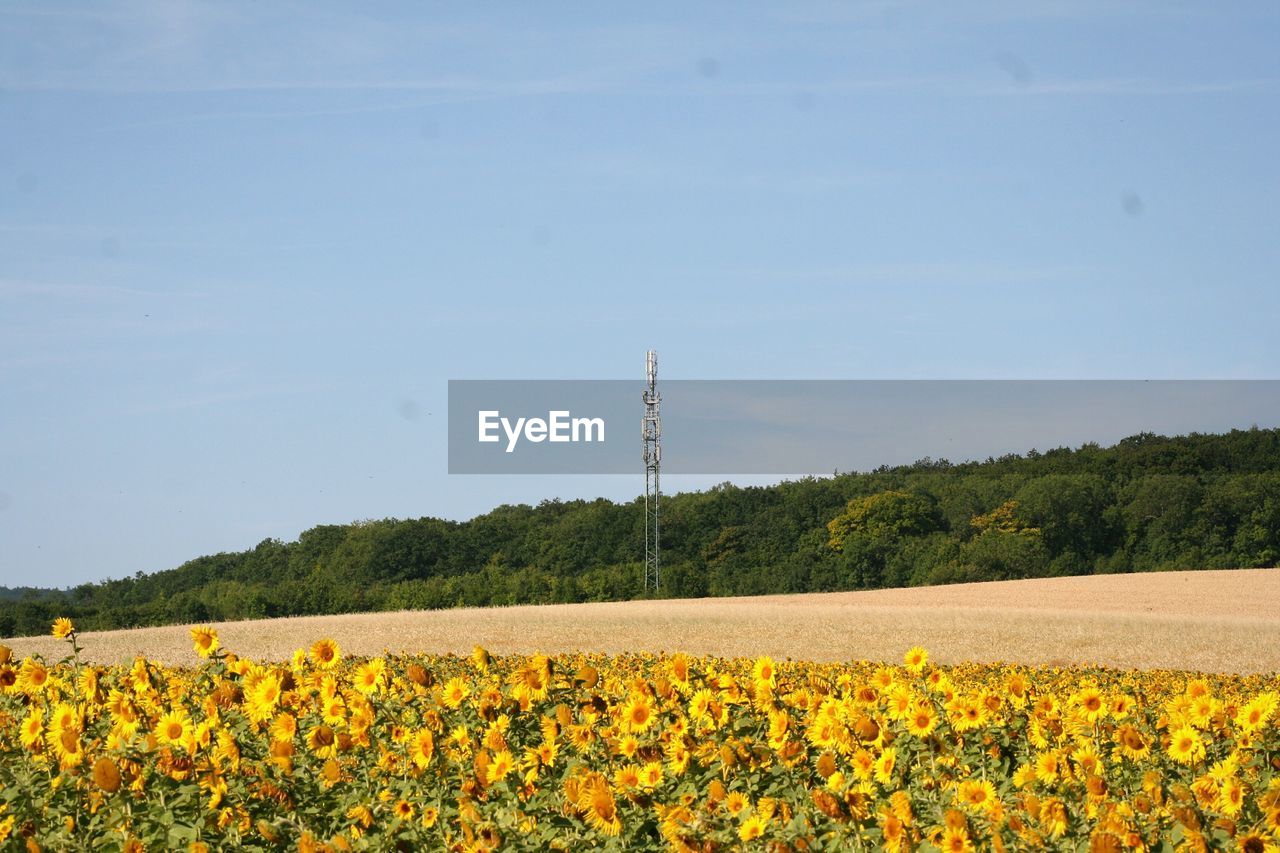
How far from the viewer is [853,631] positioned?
2744 centimetres

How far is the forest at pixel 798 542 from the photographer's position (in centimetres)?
5116

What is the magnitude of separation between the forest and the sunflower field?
43183 millimetres

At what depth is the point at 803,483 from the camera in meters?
66.6

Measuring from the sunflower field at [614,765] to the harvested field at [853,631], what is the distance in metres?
13.7

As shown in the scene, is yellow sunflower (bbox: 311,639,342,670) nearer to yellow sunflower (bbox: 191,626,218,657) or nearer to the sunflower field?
the sunflower field

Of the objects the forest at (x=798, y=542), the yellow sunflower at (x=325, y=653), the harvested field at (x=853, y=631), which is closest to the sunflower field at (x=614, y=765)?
the yellow sunflower at (x=325, y=653)

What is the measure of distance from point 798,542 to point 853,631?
33451 mm

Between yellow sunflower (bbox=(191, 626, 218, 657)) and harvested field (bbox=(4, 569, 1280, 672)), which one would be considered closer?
yellow sunflower (bbox=(191, 626, 218, 657))

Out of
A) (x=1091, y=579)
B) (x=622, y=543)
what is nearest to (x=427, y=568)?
(x=622, y=543)

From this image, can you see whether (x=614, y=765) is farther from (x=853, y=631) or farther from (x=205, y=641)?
(x=853, y=631)

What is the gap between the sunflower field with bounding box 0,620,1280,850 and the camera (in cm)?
394

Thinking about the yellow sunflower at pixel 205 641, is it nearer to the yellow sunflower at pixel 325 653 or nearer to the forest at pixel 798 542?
the yellow sunflower at pixel 325 653

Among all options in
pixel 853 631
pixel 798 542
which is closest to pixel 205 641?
pixel 853 631

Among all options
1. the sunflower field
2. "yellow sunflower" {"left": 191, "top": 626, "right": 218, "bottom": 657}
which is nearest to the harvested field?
"yellow sunflower" {"left": 191, "top": 626, "right": 218, "bottom": 657}
